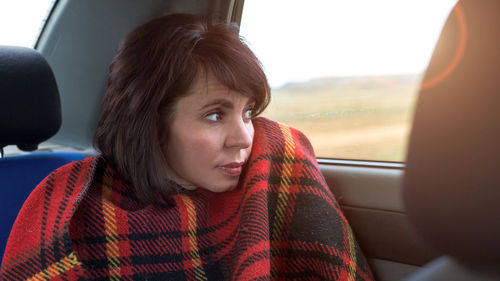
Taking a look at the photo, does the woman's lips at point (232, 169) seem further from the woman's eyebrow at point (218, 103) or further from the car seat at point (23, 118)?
the car seat at point (23, 118)

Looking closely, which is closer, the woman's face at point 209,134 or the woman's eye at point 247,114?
the woman's face at point 209,134

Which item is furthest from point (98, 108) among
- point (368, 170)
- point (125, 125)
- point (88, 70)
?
point (368, 170)

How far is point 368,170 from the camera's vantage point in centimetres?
157

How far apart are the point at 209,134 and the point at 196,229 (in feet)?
0.82

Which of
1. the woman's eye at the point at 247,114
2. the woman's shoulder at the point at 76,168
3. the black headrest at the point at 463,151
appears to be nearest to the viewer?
the black headrest at the point at 463,151

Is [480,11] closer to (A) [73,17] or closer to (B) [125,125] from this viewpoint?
(B) [125,125]

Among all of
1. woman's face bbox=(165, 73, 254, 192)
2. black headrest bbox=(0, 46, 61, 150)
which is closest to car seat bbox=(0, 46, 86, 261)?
black headrest bbox=(0, 46, 61, 150)

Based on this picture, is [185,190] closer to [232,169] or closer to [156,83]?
[232,169]

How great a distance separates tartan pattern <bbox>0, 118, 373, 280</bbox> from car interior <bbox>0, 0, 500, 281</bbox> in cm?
27

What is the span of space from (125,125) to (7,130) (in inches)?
17.8

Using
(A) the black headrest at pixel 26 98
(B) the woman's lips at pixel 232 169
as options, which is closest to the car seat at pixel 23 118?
(A) the black headrest at pixel 26 98

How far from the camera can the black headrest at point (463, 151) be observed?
328mm

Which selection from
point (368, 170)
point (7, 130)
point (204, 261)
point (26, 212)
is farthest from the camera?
point (368, 170)

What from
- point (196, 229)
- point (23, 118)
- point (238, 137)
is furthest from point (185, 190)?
point (23, 118)
